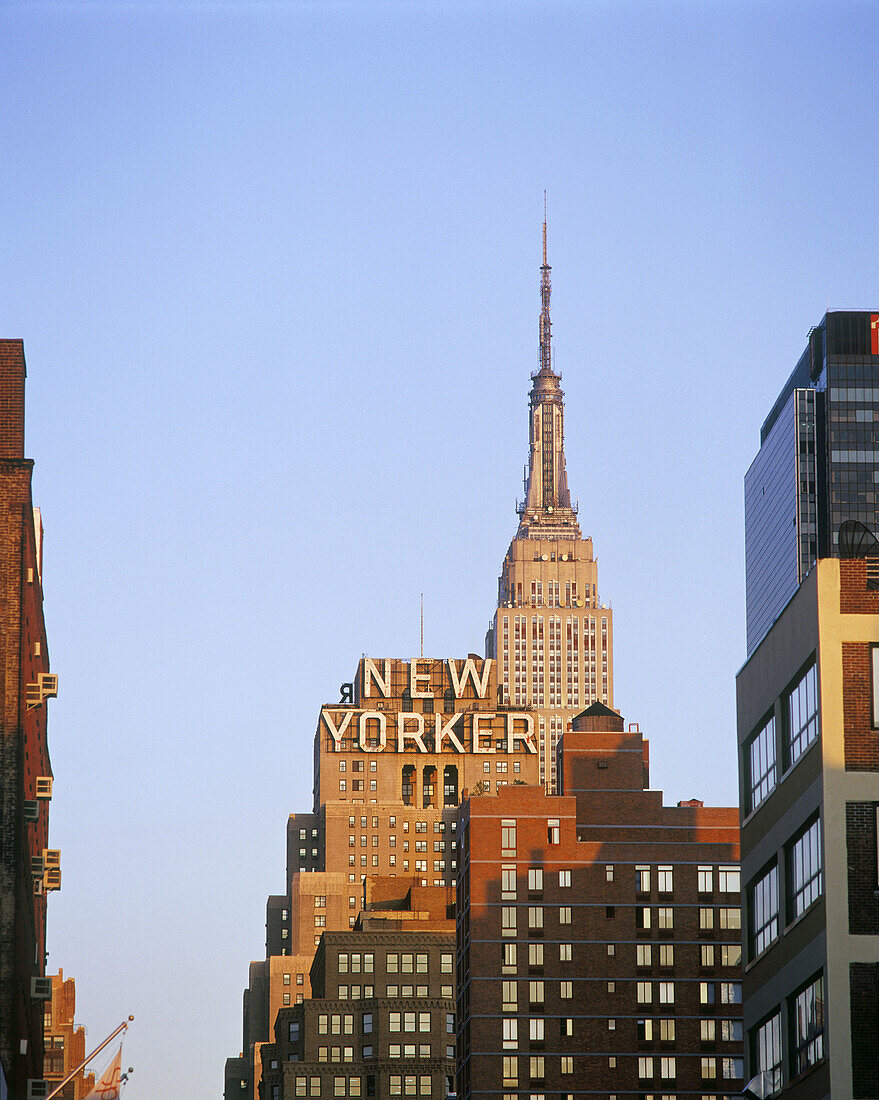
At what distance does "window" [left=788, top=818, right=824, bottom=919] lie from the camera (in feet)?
237

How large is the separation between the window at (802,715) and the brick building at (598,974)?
4552 inches

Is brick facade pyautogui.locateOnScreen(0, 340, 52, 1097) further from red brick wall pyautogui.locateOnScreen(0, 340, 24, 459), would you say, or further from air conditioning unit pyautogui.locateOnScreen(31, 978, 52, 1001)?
air conditioning unit pyautogui.locateOnScreen(31, 978, 52, 1001)

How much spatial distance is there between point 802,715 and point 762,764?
22.3 feet

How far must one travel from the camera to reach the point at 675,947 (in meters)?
195

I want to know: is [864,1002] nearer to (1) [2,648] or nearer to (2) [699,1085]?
(1) [2,648]

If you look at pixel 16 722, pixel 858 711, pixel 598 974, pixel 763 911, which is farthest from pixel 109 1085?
pixel 598 974

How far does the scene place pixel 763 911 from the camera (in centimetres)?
8119

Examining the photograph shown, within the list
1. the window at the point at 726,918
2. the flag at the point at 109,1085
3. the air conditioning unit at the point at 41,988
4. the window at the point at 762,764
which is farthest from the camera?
the window at the point at 726,918

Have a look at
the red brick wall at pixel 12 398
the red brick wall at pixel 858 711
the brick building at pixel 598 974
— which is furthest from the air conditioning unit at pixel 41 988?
the brick building at pixel 598 974

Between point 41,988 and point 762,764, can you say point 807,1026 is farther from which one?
point 41,988

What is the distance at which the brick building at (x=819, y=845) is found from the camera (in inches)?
2726

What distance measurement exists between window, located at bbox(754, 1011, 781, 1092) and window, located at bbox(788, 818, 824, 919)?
446 cm

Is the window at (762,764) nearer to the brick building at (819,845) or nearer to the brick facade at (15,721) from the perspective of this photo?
the brick building at (819,845)

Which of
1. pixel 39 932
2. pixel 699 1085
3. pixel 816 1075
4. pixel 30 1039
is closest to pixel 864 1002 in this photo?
pixel 816 1075
